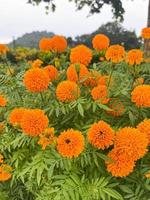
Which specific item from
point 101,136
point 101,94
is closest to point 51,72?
point 101,94

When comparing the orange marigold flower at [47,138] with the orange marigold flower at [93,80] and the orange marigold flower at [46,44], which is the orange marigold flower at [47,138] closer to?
the orange marigold flower at [93,80]

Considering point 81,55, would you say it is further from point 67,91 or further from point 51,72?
point 67,91

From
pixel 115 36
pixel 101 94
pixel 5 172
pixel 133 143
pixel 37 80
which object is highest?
pixel 37 80

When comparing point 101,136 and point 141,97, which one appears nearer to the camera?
point 101,136

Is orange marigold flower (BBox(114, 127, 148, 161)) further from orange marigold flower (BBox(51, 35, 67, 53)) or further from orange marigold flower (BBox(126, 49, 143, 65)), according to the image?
orange marigold flower (BBox(51, 35, 67, 53))

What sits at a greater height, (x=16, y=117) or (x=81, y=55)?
(x=81, y=55)

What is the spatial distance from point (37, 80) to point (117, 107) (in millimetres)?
529

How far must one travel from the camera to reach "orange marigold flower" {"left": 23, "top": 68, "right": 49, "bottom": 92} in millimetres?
3422

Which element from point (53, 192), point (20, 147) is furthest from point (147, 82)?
point (53, 192)

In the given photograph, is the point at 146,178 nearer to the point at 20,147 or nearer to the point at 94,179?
the point at 94,179

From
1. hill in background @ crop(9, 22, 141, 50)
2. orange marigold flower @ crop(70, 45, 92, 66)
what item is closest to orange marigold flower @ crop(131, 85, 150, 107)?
orange marigold flower @ crop(70, 45, 92, 66)

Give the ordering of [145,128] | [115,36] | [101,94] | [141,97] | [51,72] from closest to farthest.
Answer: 1. [145,128]
2. [141,97]
3. [101,94]
4. [51,72]
5. [115,36]

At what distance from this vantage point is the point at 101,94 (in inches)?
132

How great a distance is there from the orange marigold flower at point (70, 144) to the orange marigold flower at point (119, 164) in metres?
0.20
